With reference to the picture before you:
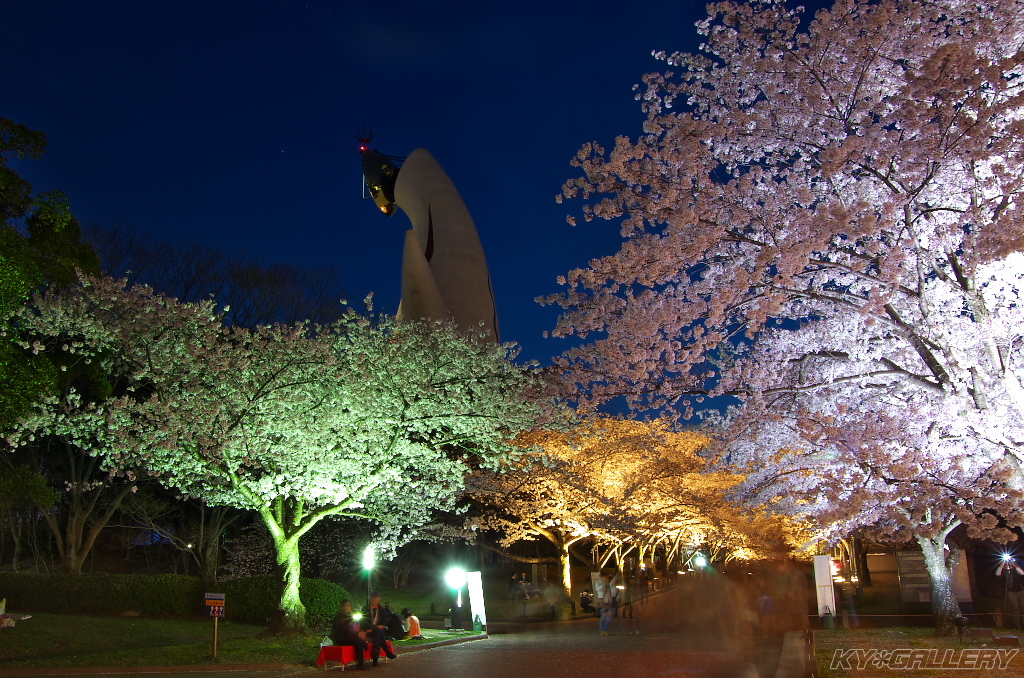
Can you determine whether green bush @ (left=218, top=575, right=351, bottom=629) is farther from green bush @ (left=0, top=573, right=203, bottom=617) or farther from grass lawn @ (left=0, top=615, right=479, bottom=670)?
green bush @ (left=0, top=573, right=203, bottom=617)

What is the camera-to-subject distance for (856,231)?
9703 mm

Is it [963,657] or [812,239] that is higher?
[812,239]

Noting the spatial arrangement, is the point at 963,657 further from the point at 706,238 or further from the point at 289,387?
the point at 289,387

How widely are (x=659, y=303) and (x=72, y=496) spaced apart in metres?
24.9

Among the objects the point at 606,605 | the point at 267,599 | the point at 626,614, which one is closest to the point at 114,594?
the point at 267,599

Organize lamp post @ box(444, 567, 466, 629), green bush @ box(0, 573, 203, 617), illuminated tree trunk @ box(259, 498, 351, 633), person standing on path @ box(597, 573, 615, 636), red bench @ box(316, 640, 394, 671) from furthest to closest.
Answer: green bush @ box(0, 573, 203, 617)
lamp post @ box(444, 567, 466, 629)
person standing on path @ box(597, 573, 615, 636)
illuminated tree trunk @ box(259, 498, 351, 633)
red bench @ box(316, 640, 394, 671)

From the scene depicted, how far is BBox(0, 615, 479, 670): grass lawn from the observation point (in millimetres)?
13750

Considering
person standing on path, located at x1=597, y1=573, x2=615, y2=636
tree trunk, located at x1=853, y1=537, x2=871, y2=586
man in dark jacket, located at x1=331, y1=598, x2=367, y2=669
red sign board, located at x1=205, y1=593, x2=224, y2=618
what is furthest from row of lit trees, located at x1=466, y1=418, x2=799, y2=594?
tree trunk, located at x1=853, y1=537, x2=871, y2=586

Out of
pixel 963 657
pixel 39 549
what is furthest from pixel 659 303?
pixel 39 549

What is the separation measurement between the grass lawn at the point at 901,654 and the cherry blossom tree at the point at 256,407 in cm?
879

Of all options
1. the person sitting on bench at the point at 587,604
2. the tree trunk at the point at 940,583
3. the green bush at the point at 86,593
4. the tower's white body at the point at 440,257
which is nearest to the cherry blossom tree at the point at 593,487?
the person sitting on bench at the point at 587,604

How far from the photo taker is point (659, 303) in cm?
1127

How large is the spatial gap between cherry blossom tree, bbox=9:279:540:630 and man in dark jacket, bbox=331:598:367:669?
465cm

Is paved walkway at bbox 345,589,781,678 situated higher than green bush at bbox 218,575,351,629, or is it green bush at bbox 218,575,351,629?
green bush at bbox 218,575,351,629
